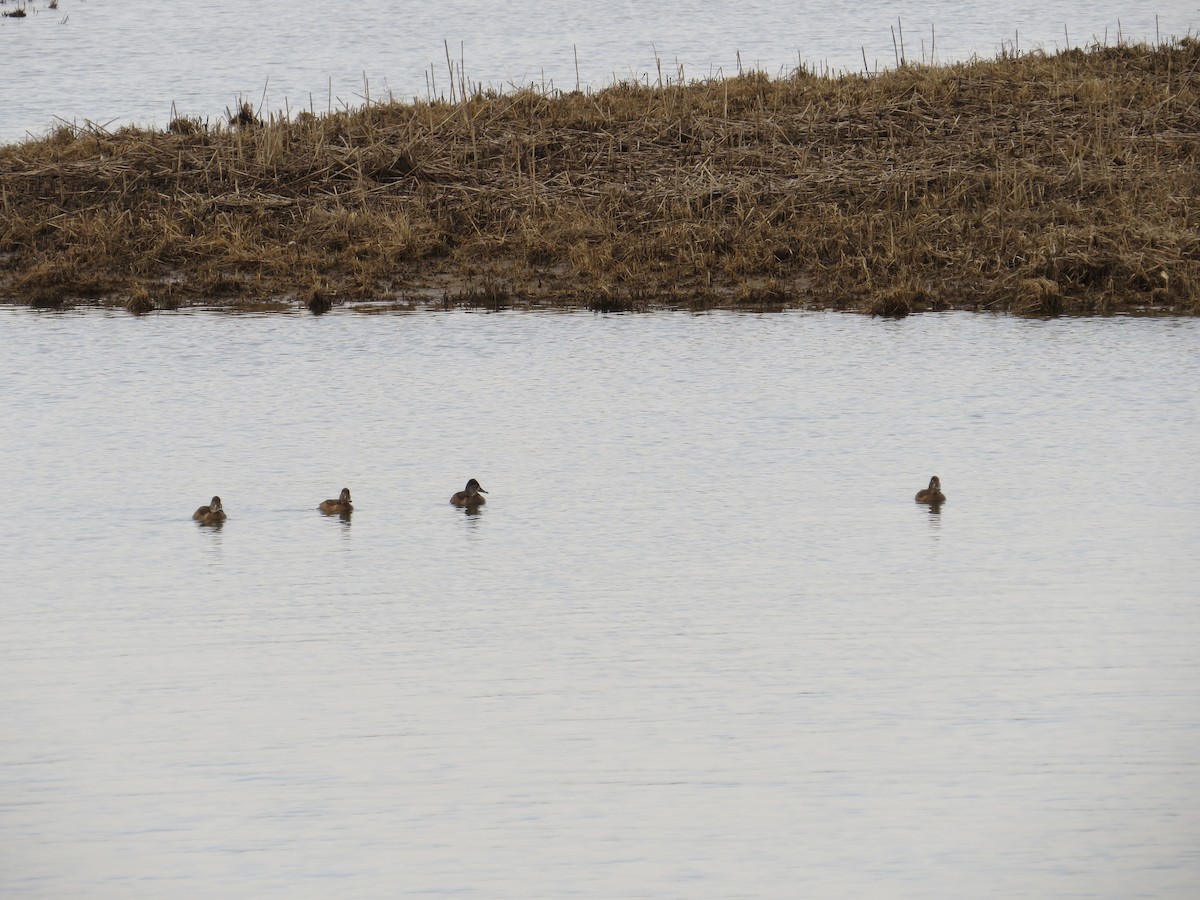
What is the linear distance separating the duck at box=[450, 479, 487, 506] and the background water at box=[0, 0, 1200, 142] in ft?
77.1

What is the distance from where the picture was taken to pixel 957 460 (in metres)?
16.9

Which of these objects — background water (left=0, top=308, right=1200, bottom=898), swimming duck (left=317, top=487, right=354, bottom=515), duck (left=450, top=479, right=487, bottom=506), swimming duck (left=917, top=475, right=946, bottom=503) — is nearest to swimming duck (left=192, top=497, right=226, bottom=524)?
background water (left=0, top=308, right=1200, bottom=898)

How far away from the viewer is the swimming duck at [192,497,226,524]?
48.9ft

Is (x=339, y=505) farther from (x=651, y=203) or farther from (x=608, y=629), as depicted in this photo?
(x=651, y=203)

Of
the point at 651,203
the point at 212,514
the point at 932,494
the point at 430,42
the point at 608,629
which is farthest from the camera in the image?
the point at 430,42

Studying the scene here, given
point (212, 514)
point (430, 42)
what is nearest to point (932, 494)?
point (212, 514)

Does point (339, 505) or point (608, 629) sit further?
point (339, 505)

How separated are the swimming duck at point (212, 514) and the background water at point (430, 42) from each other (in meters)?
23.2

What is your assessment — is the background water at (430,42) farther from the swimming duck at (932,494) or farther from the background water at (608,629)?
the swimming duck at (932,494)

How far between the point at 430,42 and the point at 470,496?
44058 millimetres

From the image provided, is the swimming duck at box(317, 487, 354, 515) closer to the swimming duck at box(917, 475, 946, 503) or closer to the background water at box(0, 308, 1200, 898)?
the background water at box(0, 308, 1200, 898)

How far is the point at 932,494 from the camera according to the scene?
599 inches

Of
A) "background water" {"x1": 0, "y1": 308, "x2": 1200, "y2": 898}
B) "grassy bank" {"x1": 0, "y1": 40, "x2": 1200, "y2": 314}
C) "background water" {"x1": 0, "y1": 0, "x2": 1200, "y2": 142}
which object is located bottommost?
"background water" {"x1": 0, "y1": 308, "x2": 1200, "y2": 898}

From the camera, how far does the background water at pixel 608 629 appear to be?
30.9 ft
